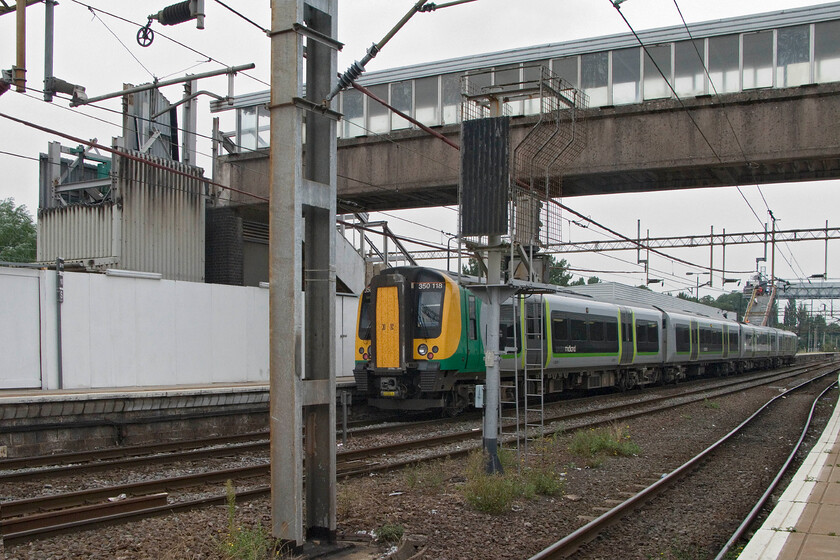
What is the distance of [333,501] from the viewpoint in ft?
21.6

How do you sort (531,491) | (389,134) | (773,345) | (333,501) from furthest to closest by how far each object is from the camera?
(773,345), (389,134), (531,491), (333,501)

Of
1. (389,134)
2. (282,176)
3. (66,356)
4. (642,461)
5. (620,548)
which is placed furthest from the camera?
(389,134)

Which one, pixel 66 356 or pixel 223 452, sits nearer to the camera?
pixel 223 452

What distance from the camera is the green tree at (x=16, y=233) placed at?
53094 mm

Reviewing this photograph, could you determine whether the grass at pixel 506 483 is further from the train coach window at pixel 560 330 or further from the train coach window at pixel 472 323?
the train coach window at pixel 560 330

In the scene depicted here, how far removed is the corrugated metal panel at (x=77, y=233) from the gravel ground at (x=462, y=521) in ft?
37.9

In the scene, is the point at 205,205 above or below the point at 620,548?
above

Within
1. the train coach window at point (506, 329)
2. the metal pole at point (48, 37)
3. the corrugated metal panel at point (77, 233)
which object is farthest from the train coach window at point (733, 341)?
the metal pole at point (48, 37)

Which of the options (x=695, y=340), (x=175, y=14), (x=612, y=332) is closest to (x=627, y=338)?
(x=612, y=332)

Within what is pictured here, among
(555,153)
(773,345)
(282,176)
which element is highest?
(555,153)

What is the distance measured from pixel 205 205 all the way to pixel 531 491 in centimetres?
1532

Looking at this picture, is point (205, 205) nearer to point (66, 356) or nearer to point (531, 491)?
point (66, 356)

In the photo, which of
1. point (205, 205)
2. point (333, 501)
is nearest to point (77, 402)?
point (333, 501)

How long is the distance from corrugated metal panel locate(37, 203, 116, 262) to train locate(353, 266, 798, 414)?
6705 mm
